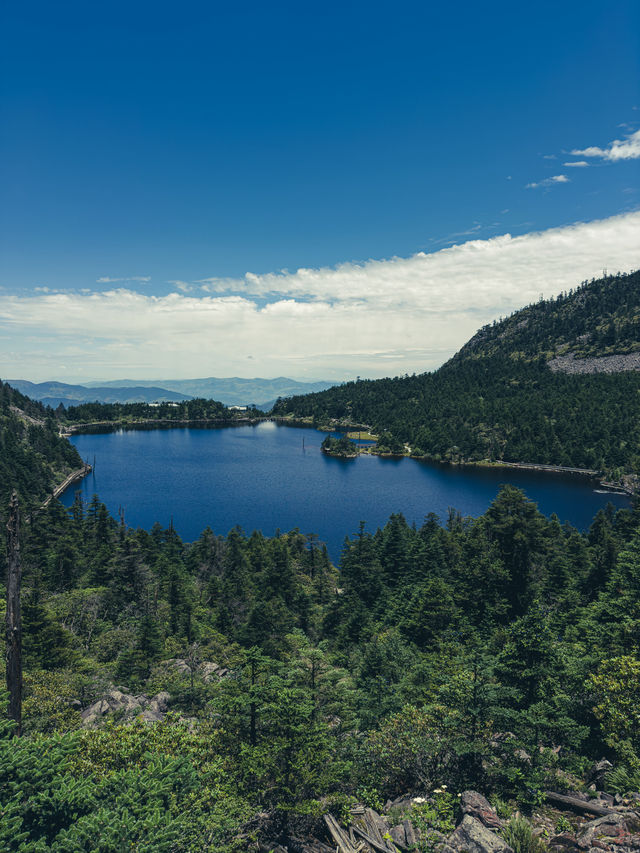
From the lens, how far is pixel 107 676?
35.2 metres

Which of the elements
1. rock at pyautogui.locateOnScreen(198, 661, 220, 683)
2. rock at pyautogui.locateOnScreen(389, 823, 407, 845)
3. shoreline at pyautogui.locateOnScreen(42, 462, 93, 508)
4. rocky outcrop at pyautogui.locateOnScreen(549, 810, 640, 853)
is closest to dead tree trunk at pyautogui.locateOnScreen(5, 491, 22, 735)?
rock at pyautogui.locateOnScreen(198, 661, 220, 683)

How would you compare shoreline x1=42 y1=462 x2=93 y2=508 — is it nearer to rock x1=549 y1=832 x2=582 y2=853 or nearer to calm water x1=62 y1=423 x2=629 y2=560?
calm water x1=62 y1=423 x2=629 y2=560

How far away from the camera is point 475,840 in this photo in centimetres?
1433

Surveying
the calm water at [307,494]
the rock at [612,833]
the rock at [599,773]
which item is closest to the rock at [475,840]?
the rock at [612,833]

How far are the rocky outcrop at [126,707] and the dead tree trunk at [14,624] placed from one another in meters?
5.76

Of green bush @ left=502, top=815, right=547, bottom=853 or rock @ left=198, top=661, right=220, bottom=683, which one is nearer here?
green bush @ left=502, top=815, right=547, bottom=853

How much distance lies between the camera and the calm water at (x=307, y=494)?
121m

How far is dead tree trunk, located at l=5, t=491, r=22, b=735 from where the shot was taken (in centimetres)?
1981

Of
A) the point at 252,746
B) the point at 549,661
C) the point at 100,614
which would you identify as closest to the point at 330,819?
the point at 252,746

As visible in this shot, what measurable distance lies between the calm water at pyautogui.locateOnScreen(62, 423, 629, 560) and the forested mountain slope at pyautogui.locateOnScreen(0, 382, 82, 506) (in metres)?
10.3

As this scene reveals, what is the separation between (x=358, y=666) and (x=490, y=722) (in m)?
15.7

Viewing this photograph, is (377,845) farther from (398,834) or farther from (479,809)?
(479,809)

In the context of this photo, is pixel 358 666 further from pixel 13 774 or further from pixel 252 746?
pixel 13 774

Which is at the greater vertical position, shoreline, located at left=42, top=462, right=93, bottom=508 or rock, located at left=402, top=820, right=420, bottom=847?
rock, located at left=402, top=820, right=420, bottom=847
